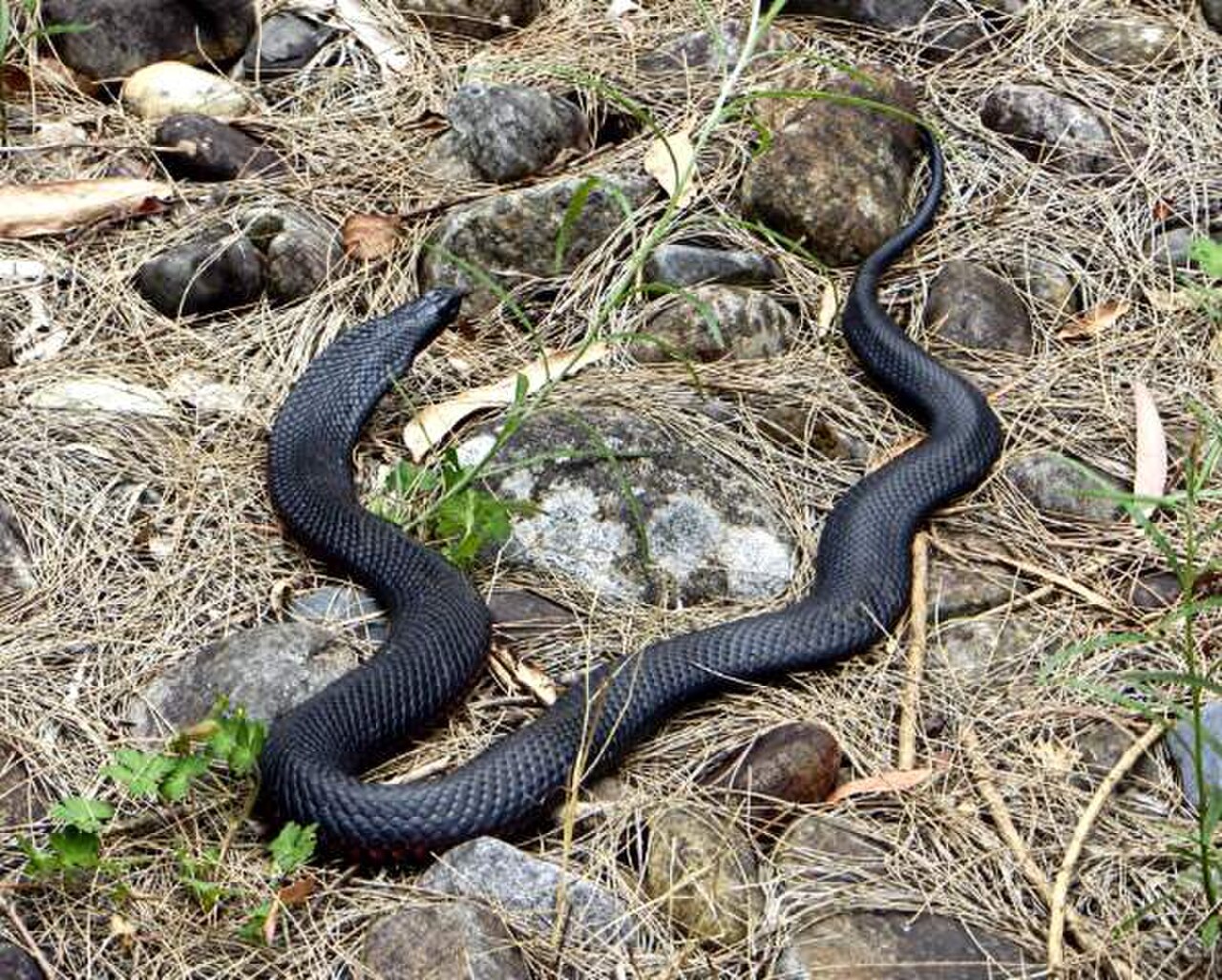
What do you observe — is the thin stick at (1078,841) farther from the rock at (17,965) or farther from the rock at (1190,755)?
the rock at (17,965)

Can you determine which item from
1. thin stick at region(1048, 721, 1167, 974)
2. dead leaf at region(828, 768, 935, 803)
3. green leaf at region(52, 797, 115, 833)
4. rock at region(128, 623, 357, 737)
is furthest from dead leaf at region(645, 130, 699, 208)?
green leaf at region(52, 797, 115, 833)

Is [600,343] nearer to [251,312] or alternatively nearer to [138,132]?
[251,312]

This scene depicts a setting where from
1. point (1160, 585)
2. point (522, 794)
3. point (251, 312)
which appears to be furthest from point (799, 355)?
point (522, 794)

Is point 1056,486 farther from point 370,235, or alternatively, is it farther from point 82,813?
point 82,813

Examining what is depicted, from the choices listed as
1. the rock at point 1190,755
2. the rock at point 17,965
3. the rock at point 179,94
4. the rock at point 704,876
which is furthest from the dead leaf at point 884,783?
the rock at point 179,94

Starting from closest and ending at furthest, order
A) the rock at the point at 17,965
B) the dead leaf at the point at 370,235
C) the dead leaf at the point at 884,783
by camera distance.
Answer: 1. the rock at the point at 17,965
2. the dead leaf at the point at 884,783
3. the dead leaf at the point at 370,235

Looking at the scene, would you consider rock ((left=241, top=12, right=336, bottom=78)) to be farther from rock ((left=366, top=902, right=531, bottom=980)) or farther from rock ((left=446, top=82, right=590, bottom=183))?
rock ((left=366, top=902, right=531, bottom=980))

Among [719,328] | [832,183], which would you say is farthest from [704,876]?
[832,183]
